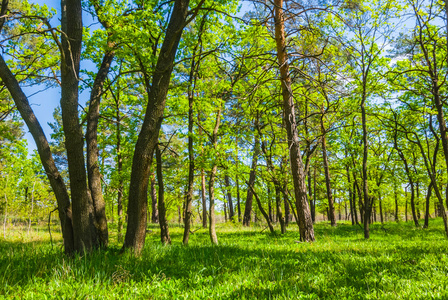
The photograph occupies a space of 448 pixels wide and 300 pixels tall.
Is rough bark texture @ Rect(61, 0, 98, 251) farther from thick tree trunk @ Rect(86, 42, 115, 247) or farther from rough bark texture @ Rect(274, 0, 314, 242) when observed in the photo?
rough bark texture @ Rect(274, 0, 314, 242)

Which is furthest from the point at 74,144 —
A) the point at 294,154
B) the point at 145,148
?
the point at 294,154

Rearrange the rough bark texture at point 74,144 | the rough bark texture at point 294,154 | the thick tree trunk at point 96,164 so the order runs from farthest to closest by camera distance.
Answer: the rough bark texture at point 294,154 → the thick tree trunk at point 96,164 → the rough bark texture at point 74,144

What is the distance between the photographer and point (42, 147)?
431 cm

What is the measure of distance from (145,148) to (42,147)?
178 centimetres

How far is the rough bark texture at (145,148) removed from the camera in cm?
430

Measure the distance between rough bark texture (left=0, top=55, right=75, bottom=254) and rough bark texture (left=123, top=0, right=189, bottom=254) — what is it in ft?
3.55

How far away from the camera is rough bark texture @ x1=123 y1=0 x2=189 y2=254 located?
169 inches

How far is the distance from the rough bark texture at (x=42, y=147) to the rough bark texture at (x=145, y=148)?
1081 mm

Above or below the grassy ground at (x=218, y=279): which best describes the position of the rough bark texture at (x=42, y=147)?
above

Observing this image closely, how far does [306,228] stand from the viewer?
23.5 feet

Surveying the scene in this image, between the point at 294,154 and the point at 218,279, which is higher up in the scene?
the point at 294,154

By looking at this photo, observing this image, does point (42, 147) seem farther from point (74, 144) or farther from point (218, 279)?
point (218, 279)

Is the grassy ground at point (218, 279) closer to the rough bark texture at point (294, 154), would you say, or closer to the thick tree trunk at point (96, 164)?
the thick tree trunk at point (96, 164)

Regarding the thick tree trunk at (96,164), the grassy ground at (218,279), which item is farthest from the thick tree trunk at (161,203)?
the grassy ground at (218,279)
